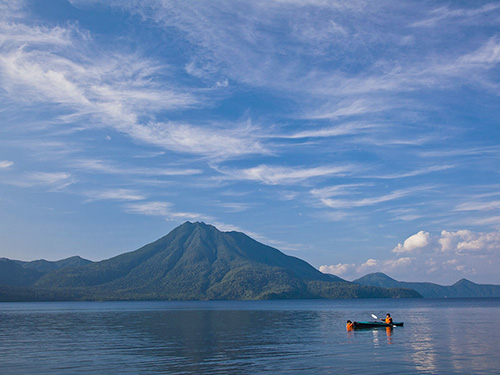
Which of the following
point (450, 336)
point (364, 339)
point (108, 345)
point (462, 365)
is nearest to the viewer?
point (462, 365)

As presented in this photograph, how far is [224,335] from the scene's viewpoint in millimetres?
86250

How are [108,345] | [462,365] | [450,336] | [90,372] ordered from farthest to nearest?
1. [450,336]
2. [108,345]
3. [462,365]
4. [90,372]

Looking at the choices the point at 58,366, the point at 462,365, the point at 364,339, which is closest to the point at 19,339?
the point at 58,366

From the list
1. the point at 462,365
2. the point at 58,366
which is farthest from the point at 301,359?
the point at 58,366

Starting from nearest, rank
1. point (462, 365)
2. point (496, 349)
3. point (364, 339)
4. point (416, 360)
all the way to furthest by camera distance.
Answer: point (462, 365), point (416, 360), point (496, 349), point (364, 339)

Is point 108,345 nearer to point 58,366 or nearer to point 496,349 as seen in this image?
point 58,366

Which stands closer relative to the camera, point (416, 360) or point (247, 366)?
point (247, 366)

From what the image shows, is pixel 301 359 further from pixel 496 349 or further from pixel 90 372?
pixel 496 349

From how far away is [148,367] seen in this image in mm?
50281

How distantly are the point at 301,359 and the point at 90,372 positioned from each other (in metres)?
24.2

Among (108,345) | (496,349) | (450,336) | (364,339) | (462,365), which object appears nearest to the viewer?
(462,365)

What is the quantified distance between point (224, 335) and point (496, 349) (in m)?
45.3

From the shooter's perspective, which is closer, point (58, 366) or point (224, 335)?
point (58, 366)

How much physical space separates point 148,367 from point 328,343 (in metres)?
32.5
